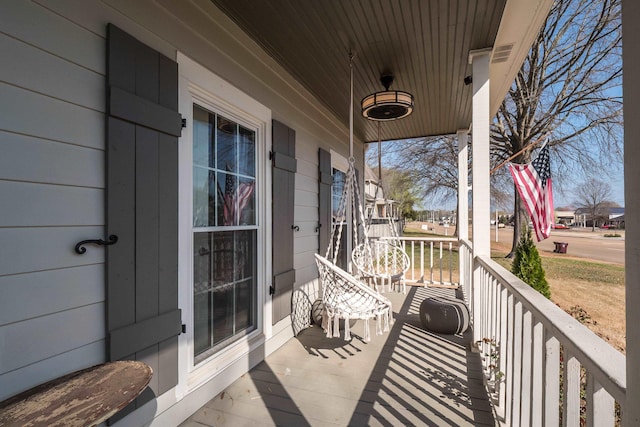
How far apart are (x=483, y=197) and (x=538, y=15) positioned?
1.32m

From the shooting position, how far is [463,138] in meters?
5.02

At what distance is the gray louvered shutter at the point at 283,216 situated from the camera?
287 cm

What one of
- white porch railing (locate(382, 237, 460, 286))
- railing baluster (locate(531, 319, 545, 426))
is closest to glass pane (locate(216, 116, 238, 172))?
railing baluster (locate(531, 319, 545, 426))

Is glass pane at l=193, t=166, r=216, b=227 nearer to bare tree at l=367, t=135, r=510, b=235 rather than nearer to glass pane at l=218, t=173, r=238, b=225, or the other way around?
glass pane at l=218, t=173, r=238, b=225

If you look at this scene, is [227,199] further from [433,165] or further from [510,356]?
[433,165]

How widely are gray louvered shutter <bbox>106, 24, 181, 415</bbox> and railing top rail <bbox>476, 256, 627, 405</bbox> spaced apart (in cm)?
175

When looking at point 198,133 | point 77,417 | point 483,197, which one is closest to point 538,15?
point 483,197

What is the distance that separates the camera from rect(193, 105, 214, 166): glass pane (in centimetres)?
209

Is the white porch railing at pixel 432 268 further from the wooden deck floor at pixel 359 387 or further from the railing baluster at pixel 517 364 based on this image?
the railing baluster at pixel 517 364

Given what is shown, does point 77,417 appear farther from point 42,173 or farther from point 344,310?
point 344,310

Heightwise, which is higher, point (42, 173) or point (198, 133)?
point (198, 133)

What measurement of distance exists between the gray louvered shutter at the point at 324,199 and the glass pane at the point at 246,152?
4.45 ft

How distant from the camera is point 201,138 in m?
2.14

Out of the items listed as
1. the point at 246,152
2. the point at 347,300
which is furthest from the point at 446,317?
the point at 246,152
